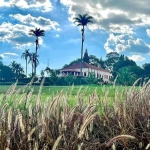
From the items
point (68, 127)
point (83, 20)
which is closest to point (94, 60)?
point (83, 20)

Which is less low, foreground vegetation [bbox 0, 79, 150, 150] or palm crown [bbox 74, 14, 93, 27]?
palm crown [bbox 74, 14, 93, 27]

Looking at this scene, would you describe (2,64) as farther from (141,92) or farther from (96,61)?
(141,92)

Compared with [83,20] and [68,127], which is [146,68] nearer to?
[83,20]

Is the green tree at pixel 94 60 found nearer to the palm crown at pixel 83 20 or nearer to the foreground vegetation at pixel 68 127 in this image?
the palm crown at pixel 83 20

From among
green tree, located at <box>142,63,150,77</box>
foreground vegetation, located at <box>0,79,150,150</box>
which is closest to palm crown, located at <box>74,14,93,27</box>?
green tree, located at <box>142,63,150,77</box>

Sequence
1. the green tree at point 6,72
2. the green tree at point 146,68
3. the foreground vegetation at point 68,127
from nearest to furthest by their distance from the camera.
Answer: the foreground vegetation at point 68,127
the green tree at point 146,68
the green tree at point 6,72

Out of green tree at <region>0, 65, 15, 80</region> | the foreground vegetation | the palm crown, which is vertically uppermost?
the palm crown

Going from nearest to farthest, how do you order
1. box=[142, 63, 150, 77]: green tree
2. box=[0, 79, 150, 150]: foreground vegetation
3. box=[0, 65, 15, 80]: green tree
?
box=[0, 79, 150, 150]: foreground vegetation < box=[142, 63, 150, 77]: green tree < box=[0, 65, 15, 80]: green tree

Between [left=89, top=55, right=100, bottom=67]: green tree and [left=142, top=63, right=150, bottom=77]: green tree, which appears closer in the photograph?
[left=142, top=63, right=150, bottom=77]: green tree

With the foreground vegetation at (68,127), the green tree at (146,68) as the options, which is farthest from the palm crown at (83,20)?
the foreground vegetation at (68,127)

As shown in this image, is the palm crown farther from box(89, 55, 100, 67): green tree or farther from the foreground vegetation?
the foreground vegetation

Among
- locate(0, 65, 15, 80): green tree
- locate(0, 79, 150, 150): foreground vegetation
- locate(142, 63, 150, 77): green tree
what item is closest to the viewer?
locate(0, 79, 150, 150): foreground vegetation

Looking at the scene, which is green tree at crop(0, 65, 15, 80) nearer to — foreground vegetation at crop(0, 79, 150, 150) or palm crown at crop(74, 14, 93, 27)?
palm crown at crop(74, 14, 93, 27)

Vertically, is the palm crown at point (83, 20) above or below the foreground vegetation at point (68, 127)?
above
